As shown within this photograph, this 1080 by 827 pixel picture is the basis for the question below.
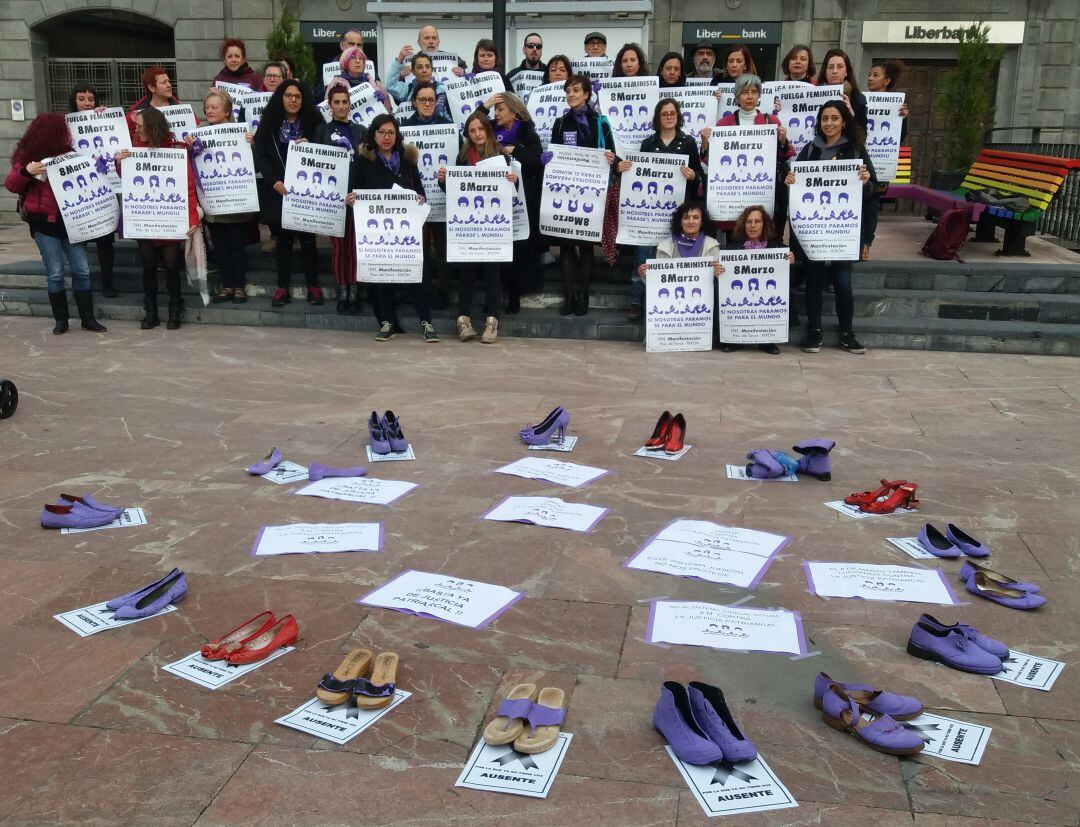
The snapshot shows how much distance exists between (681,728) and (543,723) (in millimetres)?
419

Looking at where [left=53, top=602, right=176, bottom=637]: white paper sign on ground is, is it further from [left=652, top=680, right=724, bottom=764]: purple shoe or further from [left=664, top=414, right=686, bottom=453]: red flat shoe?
[left=664, top=414, right=686, bottom=453]: red flat shoe

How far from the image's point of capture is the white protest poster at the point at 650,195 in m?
9.35

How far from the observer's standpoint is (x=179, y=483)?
18.7 ft

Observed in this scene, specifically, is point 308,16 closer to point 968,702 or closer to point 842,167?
point 842,167

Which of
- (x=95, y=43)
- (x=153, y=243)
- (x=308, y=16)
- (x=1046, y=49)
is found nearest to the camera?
(x=153, y=243)

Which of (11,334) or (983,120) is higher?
(983,120)

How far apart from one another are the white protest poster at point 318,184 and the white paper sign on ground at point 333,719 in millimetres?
7035

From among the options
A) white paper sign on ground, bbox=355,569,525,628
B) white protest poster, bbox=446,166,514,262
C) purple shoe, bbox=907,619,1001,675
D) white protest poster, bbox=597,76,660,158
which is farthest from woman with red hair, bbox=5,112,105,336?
purple shoe, bbox=907,619,1001,675

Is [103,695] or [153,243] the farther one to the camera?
[153,243]

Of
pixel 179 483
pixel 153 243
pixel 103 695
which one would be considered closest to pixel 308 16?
pixel 153 243

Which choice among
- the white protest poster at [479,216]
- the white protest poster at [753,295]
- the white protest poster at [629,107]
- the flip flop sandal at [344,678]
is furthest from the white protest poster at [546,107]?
the flip flop sandal at [344,678]

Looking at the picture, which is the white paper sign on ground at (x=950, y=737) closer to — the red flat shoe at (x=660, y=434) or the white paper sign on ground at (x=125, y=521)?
the red flat shoe at (x=660, y=434)

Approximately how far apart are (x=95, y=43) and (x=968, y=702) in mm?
20631

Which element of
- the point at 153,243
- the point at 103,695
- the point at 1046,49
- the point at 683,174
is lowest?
the point at 103,695
